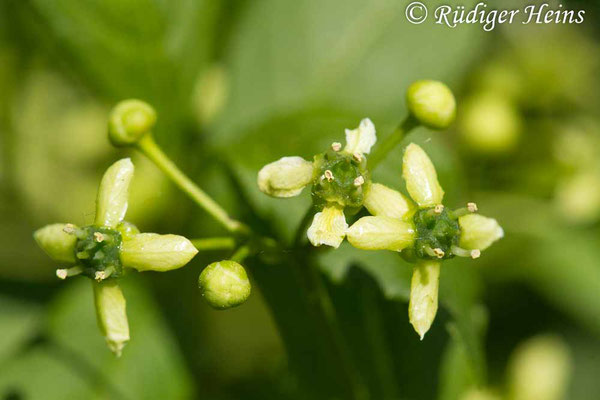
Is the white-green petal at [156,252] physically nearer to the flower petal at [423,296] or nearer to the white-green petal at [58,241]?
the white-green petal at [58,241]

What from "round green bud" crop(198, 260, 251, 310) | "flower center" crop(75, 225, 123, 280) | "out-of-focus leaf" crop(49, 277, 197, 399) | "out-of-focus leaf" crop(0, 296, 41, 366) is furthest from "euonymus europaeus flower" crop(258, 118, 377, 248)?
"out-of-focus leaf" crop(0, 296, 41, 366)

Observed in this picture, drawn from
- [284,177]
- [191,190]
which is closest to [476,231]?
[284,177]

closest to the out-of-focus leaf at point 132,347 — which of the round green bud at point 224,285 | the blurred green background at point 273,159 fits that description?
the blurred green background at point 273,159

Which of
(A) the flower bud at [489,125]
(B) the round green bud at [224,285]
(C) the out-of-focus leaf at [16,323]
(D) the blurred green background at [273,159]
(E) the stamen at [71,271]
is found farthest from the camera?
(A) the flower bud at [489,125]

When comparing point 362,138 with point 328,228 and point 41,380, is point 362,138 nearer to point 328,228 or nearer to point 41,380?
point 328,228

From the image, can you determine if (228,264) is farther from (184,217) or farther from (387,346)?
(184,217)

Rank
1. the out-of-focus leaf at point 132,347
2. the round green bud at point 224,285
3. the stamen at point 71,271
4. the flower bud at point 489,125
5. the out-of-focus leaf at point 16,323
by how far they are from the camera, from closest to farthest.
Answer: the round green bud at point 224,285, the stamen at point 71,271, the out-of-focus leaf at point 132,347, the out-of-focus leaf at point 16,323, the flower bud at point 489,125
